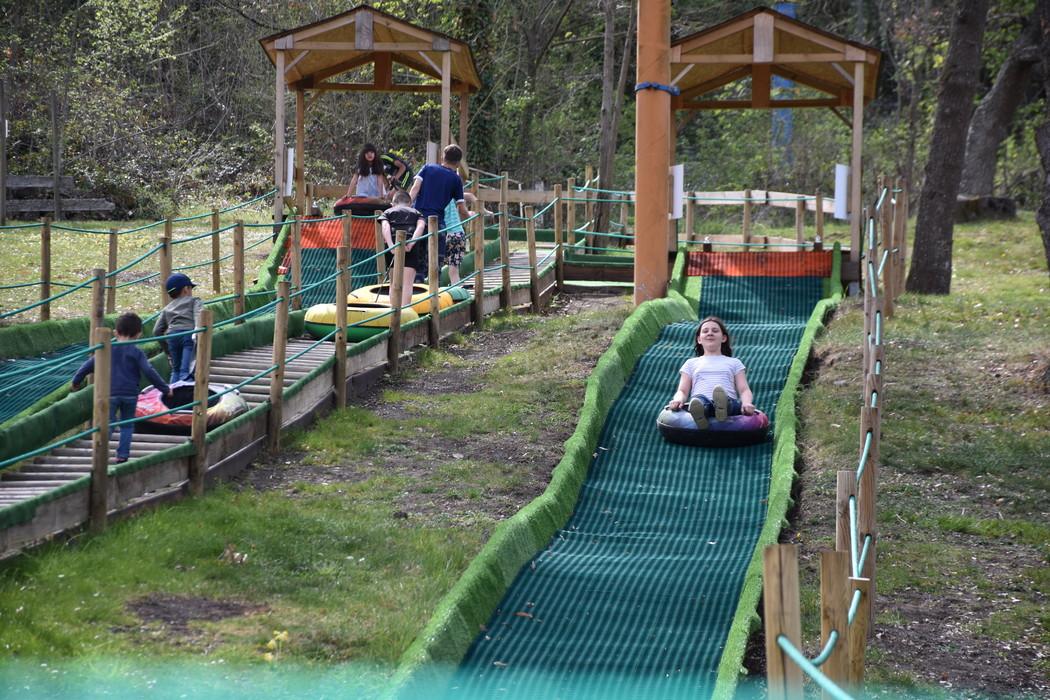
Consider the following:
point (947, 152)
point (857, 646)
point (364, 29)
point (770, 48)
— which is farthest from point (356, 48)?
point (857, 646)

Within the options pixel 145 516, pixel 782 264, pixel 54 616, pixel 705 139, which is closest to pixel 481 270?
pixel 782 264

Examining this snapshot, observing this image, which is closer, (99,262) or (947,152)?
(947,152)

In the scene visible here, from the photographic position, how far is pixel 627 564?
8.09 m

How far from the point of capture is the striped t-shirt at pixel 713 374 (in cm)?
1047

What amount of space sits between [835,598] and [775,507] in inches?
177

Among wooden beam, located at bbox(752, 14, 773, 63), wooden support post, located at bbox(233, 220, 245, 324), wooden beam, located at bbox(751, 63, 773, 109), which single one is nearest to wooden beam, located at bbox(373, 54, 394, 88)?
wooden beam, located at bbox(751, 63, 773, 109)

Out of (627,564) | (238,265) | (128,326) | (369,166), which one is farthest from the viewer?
(369,166)

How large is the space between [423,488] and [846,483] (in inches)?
143

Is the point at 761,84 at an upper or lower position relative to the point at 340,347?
upper

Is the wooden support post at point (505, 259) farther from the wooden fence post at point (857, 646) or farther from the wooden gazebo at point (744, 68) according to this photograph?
the wooden fence post at point (857, 646)

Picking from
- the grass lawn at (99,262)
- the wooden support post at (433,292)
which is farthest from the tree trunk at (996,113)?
the wooden support post at (433,292)

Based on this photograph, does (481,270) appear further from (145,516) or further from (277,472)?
(145,516)

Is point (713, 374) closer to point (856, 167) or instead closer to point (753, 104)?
point (856, 167)

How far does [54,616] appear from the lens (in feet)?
20.1
